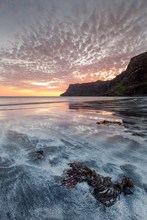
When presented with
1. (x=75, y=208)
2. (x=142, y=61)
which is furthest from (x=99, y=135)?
(x=142, y=61)

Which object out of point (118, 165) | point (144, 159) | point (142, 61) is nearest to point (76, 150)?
point (118, 165)

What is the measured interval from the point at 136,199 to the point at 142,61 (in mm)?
129976

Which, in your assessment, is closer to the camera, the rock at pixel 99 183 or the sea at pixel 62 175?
the sea at pixel 62 175

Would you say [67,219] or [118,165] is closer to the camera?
[67,219]

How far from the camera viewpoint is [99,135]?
6852 millimetres

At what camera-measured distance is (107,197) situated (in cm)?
260

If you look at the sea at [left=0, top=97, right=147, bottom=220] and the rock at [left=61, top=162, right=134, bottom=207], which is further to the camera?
the rock at [left=61, top=162, right=134, bottom=207]

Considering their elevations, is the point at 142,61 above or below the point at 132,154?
above

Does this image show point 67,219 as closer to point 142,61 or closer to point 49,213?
point 49,213

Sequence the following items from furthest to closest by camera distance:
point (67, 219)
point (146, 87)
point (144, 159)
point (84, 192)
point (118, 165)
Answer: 1. point (146, 87)
2. point (144, 159)
3. point (118, 165)
4. point (84, 192)
5. point (67, 219)

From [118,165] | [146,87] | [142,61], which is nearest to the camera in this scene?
[118,165]

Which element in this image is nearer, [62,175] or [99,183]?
[99,183]

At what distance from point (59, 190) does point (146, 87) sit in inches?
4140

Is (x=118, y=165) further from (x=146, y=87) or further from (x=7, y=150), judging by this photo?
(x=146, y=87)
